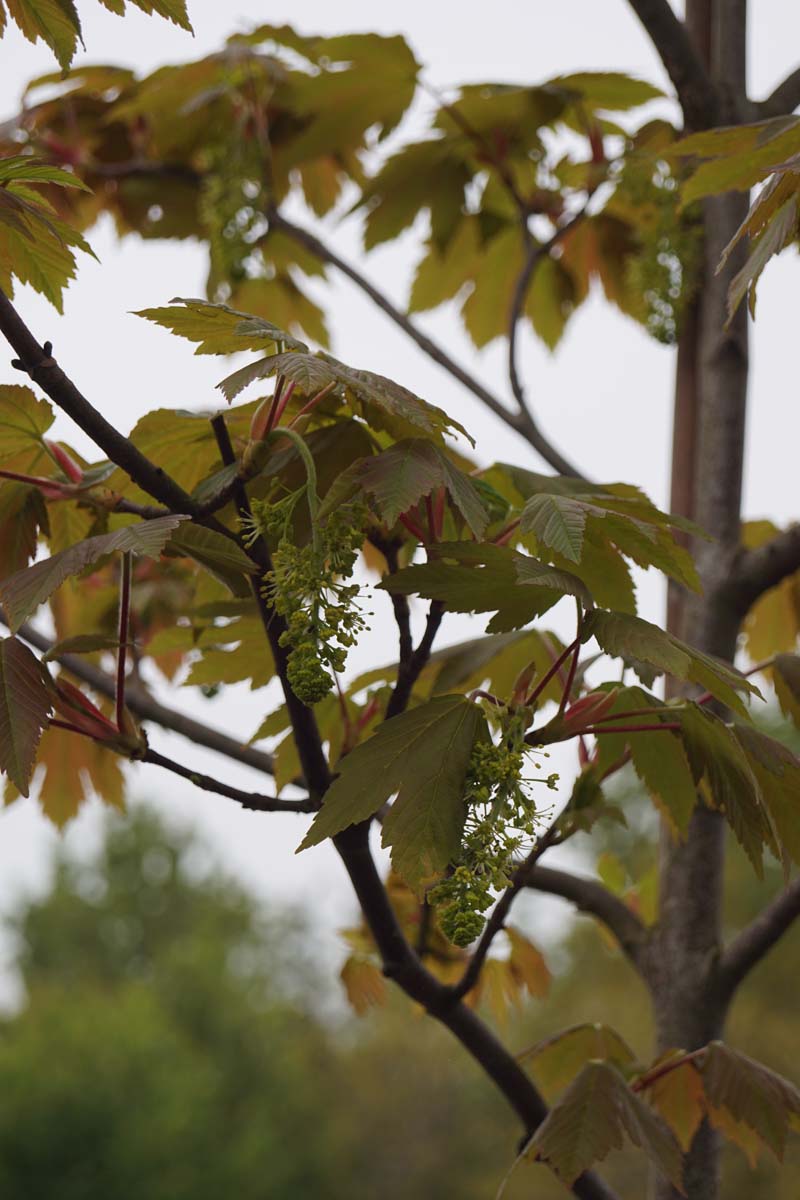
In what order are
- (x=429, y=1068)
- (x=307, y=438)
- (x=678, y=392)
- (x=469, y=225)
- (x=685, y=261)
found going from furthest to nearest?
(x=429, y=1068) → (x=469, y=225) → (x=678, y=392) → (x=685, y=261) → (x=307, y=438)

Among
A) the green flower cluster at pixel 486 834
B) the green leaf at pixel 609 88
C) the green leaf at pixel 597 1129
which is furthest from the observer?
the green leaf at pixel 609 88

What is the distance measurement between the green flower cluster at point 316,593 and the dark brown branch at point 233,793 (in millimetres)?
203

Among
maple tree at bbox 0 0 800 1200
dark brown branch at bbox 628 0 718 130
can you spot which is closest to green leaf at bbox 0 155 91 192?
maple tree at bbox 0 0 800 1200

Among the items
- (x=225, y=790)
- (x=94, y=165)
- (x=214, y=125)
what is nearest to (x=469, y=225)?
(x=214, y=125)

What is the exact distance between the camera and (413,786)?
976mm

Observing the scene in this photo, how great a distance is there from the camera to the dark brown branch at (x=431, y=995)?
119 cm

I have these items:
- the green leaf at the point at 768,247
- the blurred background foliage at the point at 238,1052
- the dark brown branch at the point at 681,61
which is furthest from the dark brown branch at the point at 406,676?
the blurred background foliage at the point at 238,1052

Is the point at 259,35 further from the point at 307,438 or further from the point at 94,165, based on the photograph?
the point at 307,438

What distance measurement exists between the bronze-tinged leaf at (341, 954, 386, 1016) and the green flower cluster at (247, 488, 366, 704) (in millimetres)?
1018

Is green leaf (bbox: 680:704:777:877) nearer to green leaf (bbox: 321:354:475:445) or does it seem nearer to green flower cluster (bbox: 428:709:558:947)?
green flower cluster (bbox: 428:709:558:947)

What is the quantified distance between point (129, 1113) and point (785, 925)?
1586 cm

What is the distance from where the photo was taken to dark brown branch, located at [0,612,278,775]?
5.07 feet

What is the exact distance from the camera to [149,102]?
233 centimetres

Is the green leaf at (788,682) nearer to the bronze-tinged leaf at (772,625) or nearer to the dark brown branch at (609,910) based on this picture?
the dark brown branch at (609,910)
